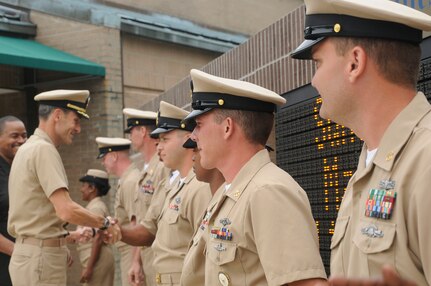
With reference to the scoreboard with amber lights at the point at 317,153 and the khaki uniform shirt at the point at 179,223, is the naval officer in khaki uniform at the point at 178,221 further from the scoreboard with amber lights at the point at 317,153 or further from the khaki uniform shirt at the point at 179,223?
the scoreboard with amber lights at the point at 317,153

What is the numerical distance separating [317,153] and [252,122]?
160 cm

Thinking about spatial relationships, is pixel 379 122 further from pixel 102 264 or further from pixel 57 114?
pixel 102 264

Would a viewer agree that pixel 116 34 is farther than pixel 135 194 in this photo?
Yes

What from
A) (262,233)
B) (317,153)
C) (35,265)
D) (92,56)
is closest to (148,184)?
(35,265)

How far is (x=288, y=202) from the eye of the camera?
8.31ft

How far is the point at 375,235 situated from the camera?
1765 millimetres

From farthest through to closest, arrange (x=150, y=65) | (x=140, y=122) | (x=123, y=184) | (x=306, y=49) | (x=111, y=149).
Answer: (x=150, y=65), (x=111, y=149), (x=123, y=184), (x=140, y=122), (x=306, y=49)

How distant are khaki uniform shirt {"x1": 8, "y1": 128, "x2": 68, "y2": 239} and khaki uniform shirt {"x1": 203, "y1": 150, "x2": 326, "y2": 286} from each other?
250cm

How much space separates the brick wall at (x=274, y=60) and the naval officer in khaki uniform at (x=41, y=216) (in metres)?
1.69

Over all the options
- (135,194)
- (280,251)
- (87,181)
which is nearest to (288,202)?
(280,251)

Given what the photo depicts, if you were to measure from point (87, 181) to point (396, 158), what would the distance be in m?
7.75

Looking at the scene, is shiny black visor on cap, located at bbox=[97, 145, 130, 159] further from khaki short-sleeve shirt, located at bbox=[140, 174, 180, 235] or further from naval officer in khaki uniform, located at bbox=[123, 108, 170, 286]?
khaki short-sleeve shirt, located at bbox=[140, 174, 180, 235]

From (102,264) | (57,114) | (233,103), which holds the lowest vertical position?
(102,264)

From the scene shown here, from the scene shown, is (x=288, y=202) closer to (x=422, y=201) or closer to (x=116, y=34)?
(x=422, y=201)
